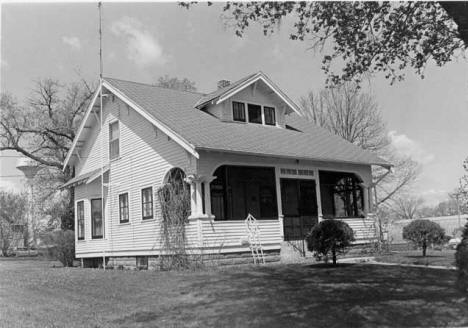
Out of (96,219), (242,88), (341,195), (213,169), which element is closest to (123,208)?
(96,219)

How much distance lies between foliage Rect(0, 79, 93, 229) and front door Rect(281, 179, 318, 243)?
20.8 meters

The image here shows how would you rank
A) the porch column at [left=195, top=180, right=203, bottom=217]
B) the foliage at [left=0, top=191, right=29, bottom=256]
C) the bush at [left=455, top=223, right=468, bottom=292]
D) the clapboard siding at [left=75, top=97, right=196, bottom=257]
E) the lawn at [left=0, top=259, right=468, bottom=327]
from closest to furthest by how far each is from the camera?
the bush at [left=455, top=223, right=468, bottom=292]
the lawn at [left=0, top=259, right=468, bottom=327]
the porch column at [left=195, top=180, right=203, bottom=217]
the clapboard siding at [left=75, top=97, right=196, bottom=257]
the foliage at [left=0, top=191, right=29, bottom=256]

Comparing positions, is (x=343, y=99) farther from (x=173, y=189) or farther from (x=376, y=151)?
(x=173, y=189)

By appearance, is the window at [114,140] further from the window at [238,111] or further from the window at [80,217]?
the window at [238,111]

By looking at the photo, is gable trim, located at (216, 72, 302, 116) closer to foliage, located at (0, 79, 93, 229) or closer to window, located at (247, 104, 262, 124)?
window, located at (247, 104, 262, 124)

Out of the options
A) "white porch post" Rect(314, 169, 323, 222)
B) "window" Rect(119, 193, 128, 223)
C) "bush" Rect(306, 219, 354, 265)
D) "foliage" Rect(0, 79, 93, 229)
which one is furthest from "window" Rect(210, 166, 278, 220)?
"foliage" Rect(0, 79, 93, 229)

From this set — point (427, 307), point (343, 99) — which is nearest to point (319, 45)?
point (427, 307)

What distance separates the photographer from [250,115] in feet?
65.4

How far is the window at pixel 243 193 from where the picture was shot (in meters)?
17.0

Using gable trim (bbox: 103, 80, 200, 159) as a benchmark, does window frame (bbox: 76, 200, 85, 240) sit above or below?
below

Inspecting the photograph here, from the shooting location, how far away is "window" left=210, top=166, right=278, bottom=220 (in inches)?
669

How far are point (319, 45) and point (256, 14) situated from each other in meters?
1.82

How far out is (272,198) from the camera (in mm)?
18250

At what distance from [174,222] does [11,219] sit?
3890 cm
